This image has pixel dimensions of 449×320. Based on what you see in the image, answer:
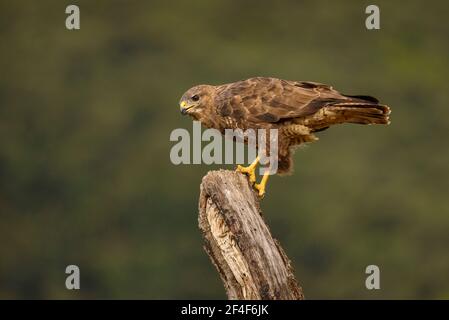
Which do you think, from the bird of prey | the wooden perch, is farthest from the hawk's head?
the wooden perch

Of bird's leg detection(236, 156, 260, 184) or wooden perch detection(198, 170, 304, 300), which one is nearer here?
wooden perch detection(198, 170, 304, 300)

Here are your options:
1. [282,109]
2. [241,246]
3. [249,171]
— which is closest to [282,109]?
[282,109]

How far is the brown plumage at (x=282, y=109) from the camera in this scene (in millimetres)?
10742

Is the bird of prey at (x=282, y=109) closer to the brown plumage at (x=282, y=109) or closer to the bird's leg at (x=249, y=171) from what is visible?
the brown plumage at (x=282, y=109)

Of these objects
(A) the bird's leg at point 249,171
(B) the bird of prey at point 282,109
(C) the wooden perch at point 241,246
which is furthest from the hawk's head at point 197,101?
(C) the wooden perch at point 241,246

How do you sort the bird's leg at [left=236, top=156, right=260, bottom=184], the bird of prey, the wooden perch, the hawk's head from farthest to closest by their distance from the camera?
the hawk's head < the bird of prey < the bird's leg at [left=236, top=156, right=260, bottom=184] < the wooden perch

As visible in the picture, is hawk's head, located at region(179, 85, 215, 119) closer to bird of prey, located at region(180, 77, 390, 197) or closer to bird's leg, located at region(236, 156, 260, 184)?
bird of prey, located at region(180, 77, 390, 197)

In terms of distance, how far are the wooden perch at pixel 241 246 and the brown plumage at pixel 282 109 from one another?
67.7 inches

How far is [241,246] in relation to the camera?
8.79 meters

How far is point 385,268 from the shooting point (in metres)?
26.2

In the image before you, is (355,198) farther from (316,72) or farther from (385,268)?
(316,72)

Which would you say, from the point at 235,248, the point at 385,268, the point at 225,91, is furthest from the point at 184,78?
the point at 235,248

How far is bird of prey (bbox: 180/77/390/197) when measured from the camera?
10.7 metres

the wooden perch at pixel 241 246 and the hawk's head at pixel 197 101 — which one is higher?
the hawk's head at pixel 197 101
